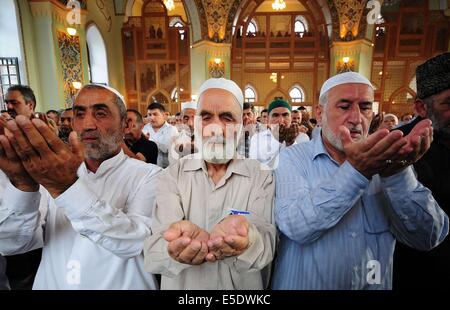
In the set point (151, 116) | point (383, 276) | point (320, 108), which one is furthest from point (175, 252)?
point (151, 116)

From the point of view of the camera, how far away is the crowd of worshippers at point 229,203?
2.80ft

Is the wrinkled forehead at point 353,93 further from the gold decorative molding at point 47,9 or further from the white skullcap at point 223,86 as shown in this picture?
the gold decorative molding at point 47,9

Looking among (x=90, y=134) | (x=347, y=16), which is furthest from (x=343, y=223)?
(x=347, y=16)

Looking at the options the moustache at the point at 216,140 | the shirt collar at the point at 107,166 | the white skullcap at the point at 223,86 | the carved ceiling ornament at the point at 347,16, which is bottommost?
the shirt collar at the point at 107,166

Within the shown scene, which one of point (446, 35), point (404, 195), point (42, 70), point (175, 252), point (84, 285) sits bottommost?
point (84, 285)

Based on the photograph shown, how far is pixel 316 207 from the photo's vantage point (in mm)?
951

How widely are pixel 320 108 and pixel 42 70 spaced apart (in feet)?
26.8

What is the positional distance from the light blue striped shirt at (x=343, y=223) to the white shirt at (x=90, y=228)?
2.21 ft

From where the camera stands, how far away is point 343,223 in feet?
3.60

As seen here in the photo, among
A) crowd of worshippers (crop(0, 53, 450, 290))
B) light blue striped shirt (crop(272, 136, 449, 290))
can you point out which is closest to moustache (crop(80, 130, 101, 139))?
crowd of worshippers (crop(0, 53, 450, 290))

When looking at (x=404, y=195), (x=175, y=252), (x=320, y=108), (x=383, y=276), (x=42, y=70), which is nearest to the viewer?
(x=175, y=252)

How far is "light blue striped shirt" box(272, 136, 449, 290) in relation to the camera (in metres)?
0.94

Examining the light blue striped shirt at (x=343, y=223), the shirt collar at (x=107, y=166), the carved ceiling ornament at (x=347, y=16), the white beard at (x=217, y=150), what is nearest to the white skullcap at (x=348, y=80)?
the light blue striped shirt at (x=343, y=223)

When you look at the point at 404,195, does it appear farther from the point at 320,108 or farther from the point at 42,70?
the point at 42,70
